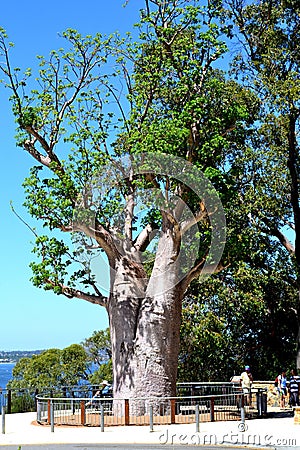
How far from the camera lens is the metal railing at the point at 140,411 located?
874 inches

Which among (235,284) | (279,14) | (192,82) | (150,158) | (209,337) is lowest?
(209,337)

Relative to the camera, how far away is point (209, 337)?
33188 mm

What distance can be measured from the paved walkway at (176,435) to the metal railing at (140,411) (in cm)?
61

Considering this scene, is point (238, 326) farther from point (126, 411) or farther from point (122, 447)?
point (122, 447)

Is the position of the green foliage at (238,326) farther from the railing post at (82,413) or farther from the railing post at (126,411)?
the railing post at (82,413)

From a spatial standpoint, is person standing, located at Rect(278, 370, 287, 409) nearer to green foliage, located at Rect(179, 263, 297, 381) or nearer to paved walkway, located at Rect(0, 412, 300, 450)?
green foliage, located at Rect(179, 263, 297, 381)

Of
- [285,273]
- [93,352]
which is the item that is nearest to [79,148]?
[285,273]

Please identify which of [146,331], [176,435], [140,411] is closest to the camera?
[176,435]

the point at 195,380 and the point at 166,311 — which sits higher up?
the point at 166,311

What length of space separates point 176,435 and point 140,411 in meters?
4.98

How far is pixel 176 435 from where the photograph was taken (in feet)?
61.8

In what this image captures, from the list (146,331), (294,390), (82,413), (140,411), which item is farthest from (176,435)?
(294,390)

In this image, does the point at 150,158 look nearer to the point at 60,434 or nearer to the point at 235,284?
the point at 60,434

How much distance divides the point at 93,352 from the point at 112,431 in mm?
34531
